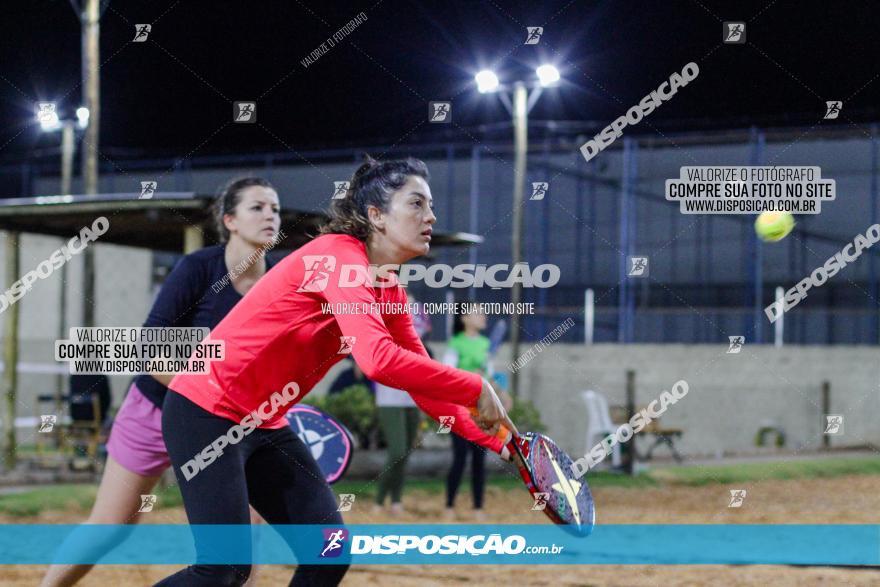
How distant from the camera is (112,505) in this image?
4.32 meters

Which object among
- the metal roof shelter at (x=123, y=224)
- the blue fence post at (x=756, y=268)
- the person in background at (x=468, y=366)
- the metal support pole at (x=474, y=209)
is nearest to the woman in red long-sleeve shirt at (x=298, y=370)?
the metal roof shelter at (x=123, y=224)

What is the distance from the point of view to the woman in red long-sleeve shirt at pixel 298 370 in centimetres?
338

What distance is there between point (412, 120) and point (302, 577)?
18.4 metres

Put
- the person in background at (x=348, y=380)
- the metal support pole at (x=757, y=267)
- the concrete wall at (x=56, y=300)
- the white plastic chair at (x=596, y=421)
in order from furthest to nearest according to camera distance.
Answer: the concrete wall at (x=56, y=300) → the metal support pole at (x=757, y=267) → the white plastic chair at (x=596, y=421) → the person in background at (x=348, y=380)

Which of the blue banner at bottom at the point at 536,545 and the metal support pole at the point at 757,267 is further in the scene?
the metal support pole at the point at 757,267

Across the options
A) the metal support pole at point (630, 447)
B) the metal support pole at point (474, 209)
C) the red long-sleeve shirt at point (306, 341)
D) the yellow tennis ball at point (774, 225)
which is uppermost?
the metal support pole at point (474, 209)

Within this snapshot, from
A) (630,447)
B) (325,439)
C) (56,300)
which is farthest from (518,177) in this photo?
(56,300)

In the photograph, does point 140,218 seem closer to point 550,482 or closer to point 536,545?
point 536,545

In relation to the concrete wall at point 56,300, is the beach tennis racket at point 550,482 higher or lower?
lower

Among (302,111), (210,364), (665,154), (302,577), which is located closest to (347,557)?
(302,577)

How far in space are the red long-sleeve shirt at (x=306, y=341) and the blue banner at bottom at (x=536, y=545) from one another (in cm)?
248

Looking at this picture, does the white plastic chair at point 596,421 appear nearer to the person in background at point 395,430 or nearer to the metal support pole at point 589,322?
the metal support pole at point 589,322

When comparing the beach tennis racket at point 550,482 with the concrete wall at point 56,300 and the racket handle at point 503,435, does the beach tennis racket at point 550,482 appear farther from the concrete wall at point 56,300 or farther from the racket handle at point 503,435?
the concrete wall at point 56,300

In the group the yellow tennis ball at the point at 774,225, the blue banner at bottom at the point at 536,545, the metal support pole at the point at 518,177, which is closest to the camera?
the blue banner at bottom at the point at 536,545
